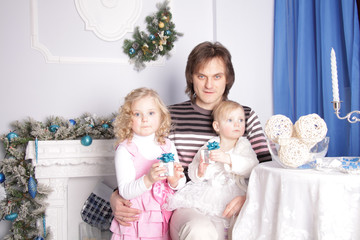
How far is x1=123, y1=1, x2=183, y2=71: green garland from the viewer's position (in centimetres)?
304

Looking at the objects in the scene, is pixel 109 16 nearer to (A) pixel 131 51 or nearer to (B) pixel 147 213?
(A) pixel 131 51

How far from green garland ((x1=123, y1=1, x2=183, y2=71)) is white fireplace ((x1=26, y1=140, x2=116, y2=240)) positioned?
85cm

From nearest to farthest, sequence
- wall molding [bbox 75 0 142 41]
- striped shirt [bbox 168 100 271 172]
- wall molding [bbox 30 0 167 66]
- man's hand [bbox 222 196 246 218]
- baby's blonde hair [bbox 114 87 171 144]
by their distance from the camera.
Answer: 1. man's hand [bbox 222 196 246 218]
2. baby's blonde hair [bbox 114 87 171 144]
3. striped shirt [bbox 168 100 271 172]
4. wall molding [bbox 30 0 167 66]
5. wall molding [bbox 75 0 142 41]

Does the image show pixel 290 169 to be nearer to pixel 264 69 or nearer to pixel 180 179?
pixel 180 179

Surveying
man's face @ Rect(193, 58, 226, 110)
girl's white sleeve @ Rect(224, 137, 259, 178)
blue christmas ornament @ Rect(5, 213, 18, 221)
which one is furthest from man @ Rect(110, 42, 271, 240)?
blue christmas ornament @ Rect(5, 213, 18, 221)

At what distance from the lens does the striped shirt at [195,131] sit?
2.20m

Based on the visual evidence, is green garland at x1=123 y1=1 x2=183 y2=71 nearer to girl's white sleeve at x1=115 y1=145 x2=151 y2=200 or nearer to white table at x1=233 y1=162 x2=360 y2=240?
girl's white sleeve at x1=115 y1=145 x2=151 y2=200

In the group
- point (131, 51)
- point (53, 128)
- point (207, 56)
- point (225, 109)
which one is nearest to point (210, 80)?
point (207, 56)

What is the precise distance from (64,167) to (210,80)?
56.8 inches

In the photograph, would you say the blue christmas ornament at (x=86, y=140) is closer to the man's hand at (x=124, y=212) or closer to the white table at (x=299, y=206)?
the man's hand at (x=124, y=212)

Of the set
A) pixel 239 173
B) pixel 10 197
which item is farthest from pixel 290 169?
pixel 10 197

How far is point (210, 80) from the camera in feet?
7.26

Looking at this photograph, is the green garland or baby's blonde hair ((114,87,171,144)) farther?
the green garland

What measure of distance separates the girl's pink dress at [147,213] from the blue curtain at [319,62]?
1.28m
